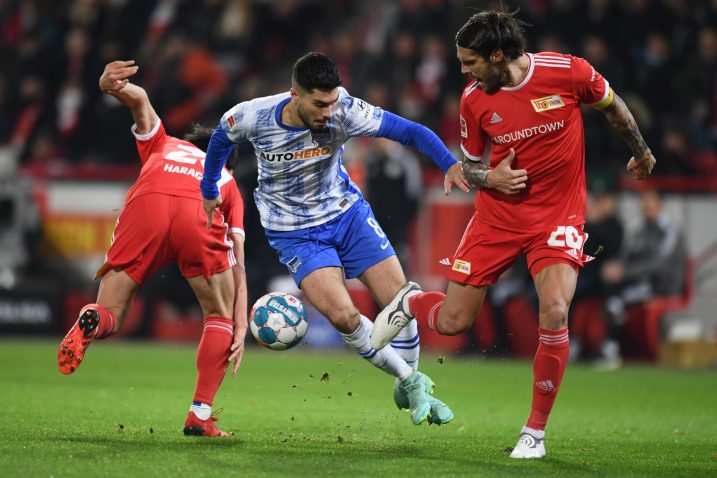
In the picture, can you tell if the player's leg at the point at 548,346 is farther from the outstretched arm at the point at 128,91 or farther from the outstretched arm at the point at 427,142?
the outstretched arm at the point at 128,91

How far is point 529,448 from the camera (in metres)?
6.30

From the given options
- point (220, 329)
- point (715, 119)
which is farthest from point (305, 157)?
point (715, 119)

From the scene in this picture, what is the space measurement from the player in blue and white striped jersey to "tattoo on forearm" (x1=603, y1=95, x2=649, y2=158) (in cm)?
97

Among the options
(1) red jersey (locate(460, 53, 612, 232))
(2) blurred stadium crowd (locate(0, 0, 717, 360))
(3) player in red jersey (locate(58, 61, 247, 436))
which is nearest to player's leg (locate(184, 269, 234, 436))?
(3) player in red jersey (locate(58, 61, 247, 436))

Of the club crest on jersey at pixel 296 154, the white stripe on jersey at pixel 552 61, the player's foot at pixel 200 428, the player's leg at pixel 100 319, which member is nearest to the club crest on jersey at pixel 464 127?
the white stripe on jersey at pixel 552 61

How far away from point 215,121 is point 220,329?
29.4ft

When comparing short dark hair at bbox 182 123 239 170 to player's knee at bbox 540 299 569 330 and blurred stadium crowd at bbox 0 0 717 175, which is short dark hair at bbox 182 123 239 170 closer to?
player's knee at bbox 540 299 569 330

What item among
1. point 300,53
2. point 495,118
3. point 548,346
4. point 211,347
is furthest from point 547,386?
point 300,53

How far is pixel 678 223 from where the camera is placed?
1343 centimetres

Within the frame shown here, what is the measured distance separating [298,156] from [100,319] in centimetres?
153

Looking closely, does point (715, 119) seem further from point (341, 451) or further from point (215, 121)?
point (341, 451)

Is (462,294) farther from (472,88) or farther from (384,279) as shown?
(472,88)

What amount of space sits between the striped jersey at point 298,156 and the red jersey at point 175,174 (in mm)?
210

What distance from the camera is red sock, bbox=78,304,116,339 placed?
662 centimetres
